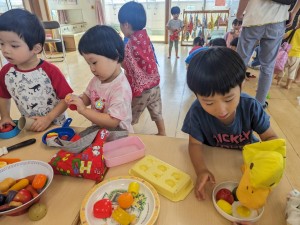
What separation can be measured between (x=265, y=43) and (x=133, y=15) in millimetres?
1067

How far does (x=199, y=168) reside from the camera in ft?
1.85

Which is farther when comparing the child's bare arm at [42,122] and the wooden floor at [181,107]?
the wooden floor at [181,107]

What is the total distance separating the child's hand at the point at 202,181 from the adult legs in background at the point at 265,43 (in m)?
1.37

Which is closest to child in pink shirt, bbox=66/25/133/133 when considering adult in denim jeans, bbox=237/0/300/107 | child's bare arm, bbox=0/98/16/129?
child's bare arm, bbox=0/98/16/129

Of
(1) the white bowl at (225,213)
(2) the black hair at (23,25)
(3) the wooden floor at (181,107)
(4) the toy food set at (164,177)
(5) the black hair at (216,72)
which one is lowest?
(3) the wooden floor at (181,107)

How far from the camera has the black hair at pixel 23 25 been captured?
2.44 ft

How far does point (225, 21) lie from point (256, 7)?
344 centimetres

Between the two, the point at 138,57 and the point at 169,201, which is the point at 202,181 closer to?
the point at 169,201

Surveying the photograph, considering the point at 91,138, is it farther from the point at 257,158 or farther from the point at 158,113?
the point at 158,113

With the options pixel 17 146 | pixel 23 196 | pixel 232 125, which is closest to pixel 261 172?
pixel 232 125

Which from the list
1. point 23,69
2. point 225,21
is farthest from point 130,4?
point 225,21

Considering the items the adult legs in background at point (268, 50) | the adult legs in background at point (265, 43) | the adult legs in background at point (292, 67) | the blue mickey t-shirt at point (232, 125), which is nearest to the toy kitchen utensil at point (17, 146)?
the blue mickey t-shirt at point (232, 125)

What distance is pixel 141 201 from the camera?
48 cm

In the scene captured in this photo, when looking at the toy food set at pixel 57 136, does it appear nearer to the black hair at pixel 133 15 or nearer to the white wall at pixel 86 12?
the black hair at pixel 133 15
